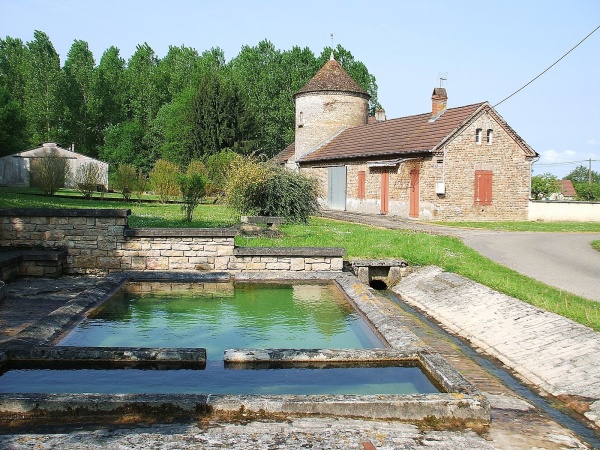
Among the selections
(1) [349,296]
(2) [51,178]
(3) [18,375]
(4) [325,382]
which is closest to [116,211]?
(1) [349,296]

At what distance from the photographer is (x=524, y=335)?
804cm

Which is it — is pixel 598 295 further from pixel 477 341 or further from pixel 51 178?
pixel 51 178

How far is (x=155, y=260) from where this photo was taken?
12594 mm

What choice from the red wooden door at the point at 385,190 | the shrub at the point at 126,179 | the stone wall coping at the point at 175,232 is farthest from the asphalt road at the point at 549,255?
the shrub at the point at 126,179

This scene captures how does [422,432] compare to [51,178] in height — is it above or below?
below

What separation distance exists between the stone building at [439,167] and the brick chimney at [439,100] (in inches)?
2.0

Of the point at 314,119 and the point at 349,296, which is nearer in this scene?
the point at 349,296

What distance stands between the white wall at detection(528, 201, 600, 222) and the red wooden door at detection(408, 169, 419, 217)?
6591 mm

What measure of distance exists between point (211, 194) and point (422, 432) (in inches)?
1289

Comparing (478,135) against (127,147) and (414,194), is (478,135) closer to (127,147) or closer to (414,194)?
(414,194)

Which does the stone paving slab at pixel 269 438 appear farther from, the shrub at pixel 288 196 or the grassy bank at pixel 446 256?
the shrub at pixel 288 196

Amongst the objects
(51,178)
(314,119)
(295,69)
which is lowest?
(51,178)

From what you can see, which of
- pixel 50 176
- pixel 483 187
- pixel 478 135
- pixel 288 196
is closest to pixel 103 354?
pixel 288 196

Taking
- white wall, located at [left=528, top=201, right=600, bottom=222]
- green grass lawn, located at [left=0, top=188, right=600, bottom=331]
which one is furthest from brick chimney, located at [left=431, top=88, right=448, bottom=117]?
green grass lawn, located at [left=0, top=188, right=600, bottom=331]
